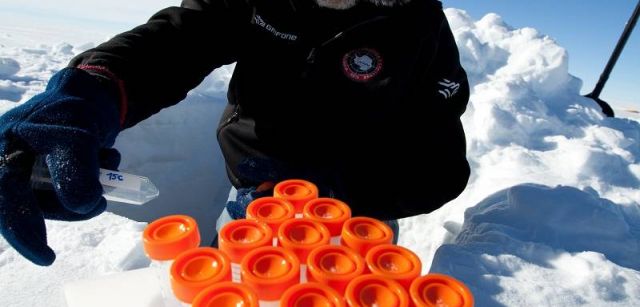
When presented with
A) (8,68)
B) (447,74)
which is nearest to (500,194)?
(447,74)

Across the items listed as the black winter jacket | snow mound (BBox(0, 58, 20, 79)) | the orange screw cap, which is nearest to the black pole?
the black winter jacket

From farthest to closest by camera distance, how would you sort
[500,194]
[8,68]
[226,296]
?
[8,68]
[500,194]
[226,296]

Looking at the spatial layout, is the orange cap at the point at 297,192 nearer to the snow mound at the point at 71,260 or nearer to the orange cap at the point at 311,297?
the orange cap at the point at 311,297

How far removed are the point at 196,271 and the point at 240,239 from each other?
0.35 ft

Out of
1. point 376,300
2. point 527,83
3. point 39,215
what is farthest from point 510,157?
point 39,215

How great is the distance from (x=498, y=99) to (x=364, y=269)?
324cm

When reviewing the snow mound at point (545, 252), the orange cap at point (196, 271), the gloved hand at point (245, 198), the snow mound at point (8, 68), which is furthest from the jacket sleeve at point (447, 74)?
the snow mound at point (8, 68)

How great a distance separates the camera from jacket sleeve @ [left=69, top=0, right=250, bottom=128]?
104 centimetres

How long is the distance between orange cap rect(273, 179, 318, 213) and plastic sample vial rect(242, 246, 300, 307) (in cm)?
20

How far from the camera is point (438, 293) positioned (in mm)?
656

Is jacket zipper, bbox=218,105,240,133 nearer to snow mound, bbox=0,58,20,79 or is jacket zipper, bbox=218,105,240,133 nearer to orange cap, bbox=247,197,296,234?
orange cap, bbox=247,197,296,234

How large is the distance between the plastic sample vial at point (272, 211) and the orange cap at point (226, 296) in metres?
0.21

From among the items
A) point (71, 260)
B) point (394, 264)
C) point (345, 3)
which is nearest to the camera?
point (394, 264)

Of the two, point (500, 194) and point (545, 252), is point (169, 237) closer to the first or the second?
point (545, 252)
